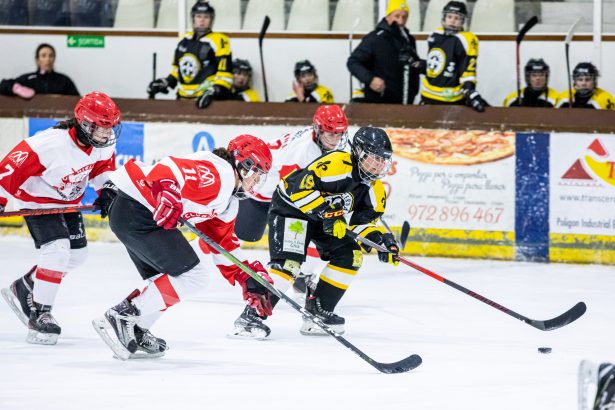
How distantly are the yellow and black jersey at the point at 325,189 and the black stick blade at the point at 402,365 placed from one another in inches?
34.5

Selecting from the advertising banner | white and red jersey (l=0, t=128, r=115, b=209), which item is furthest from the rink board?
white and red jersey (l=0, t=128, r=115, b=209)

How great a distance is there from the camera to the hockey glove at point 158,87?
8.29m

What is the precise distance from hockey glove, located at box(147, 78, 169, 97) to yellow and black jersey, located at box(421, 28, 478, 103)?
1.86 meters

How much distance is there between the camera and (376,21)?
8719 millimetres

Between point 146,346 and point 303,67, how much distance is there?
3.86 meters

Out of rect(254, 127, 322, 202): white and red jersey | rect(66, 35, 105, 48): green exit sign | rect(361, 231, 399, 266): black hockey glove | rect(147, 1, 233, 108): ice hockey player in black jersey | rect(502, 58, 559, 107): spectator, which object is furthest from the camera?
rect(66, 35, 105, 48): green exit sign

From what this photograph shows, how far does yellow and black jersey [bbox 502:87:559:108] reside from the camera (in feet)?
→ 26.0

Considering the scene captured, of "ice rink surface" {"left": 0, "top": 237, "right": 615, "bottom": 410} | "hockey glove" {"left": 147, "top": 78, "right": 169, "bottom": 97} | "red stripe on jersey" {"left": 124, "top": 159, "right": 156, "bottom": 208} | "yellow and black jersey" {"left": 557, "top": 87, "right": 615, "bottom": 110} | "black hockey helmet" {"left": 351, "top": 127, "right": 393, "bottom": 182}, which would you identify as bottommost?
"ice rink surface" {"left": 0, "top": 237, "right": 615, "bottom": 410}

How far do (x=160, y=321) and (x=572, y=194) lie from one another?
297cm

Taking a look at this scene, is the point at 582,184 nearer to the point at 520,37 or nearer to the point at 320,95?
the point at 520,37

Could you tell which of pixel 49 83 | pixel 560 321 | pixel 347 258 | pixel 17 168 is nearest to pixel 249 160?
pixel 347 258

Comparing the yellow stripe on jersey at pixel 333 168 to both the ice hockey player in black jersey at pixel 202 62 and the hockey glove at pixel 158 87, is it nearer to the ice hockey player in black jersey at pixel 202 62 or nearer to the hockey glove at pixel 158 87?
the ice hockey player in black jersey at pixel 202 62

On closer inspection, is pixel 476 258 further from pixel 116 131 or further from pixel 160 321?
pixel 116 131

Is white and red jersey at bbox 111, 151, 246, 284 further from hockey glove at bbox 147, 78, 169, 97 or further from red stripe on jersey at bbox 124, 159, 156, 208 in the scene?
hockey glove at bbox 147, 78, 169, 97
